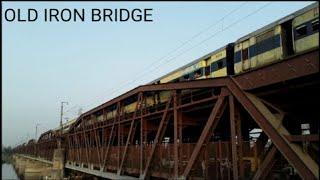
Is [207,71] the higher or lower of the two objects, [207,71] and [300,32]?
the lower

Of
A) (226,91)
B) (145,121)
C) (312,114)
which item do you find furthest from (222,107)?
(145,121)

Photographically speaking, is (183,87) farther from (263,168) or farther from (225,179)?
(263,168)

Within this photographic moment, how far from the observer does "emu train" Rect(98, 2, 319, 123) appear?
53.4 ft

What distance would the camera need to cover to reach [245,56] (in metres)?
21.0

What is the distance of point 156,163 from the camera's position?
28.3 m

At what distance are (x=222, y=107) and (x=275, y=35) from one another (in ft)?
14.7

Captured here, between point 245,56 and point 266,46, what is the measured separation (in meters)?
2.06

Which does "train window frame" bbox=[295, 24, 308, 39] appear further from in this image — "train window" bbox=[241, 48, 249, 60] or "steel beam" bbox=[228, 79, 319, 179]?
"train window" bbox=[241, 48, 249, 60]

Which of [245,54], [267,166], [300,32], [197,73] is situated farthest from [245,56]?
[197,73]

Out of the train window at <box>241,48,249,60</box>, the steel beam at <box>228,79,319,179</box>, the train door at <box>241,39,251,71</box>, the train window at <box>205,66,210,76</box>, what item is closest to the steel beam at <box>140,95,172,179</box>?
the train window at <box>205,66,210,76</box>

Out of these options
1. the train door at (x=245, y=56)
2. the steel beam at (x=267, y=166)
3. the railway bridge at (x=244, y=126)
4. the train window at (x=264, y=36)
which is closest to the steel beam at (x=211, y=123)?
the railway bridge at (x=244, y=126)

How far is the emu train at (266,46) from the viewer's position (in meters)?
16.3

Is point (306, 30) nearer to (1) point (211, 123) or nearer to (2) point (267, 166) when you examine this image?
(2) point (267, 166)

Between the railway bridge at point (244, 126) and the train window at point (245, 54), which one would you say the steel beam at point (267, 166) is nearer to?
the railway bridge at point (244, 126)
